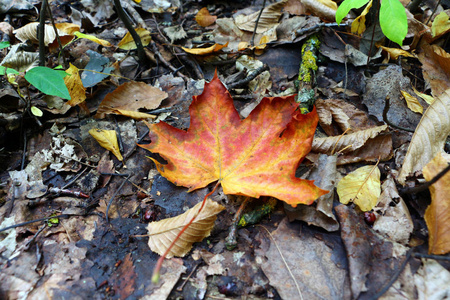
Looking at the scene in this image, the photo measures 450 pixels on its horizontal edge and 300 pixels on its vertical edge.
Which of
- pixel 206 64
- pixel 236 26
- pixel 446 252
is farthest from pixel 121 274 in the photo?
pixel 236 26

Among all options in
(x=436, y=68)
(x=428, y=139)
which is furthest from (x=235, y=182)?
(x=436, y=68)

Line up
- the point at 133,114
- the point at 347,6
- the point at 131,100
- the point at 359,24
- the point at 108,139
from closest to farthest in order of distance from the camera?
the point at 347,6
the point at 108,139
the point at 133,114
the point at 131,100
the point at 359,24

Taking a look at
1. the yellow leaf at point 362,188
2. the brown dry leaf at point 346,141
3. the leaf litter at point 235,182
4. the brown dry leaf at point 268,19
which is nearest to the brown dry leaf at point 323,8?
the leaf litter at point 235,182

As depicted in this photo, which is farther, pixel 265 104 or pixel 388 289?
pixel 265 104

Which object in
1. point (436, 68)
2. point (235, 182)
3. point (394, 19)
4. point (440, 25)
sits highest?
point (394, 19)

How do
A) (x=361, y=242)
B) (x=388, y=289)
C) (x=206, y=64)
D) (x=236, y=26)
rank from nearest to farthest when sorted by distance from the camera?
(x=388, y=289)
(x=361, y=242)
(x=206, y=64)
(x=236, y=26)

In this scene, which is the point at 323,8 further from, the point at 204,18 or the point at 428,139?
the point at 428,139

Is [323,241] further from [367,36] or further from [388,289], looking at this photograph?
[367,36]

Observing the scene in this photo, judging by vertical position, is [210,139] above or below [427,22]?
below

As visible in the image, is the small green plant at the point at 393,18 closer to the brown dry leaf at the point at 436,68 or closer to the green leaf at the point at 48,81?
the brown dry leaf at the point at 436,68
